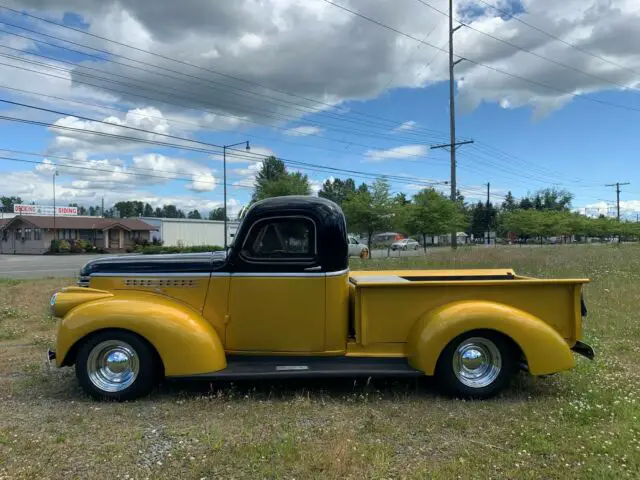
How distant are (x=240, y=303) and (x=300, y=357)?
80cm

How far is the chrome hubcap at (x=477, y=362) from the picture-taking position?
15.7ft

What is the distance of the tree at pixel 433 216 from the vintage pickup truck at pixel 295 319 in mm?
31620

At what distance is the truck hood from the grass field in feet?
3.94

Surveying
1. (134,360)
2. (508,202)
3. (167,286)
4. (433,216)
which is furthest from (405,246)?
(508,202)

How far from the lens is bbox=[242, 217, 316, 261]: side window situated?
4.97 metres

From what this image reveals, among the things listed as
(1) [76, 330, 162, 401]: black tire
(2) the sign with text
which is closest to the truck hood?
(1) [76, 330, 162, 401]: black tire

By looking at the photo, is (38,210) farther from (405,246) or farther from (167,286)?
(167,286)

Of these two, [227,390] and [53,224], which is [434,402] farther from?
[53,224]

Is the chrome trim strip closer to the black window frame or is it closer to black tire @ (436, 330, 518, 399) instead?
the black window frame

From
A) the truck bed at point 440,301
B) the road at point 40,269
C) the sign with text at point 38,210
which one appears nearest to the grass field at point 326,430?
the truck bed at point 440,301

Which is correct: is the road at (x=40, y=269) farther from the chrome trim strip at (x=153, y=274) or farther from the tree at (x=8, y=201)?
the tree at (x=8, y=201)

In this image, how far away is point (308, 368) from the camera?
4777 mm

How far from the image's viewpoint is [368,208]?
34.2 metres

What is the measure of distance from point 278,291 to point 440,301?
1576mm
